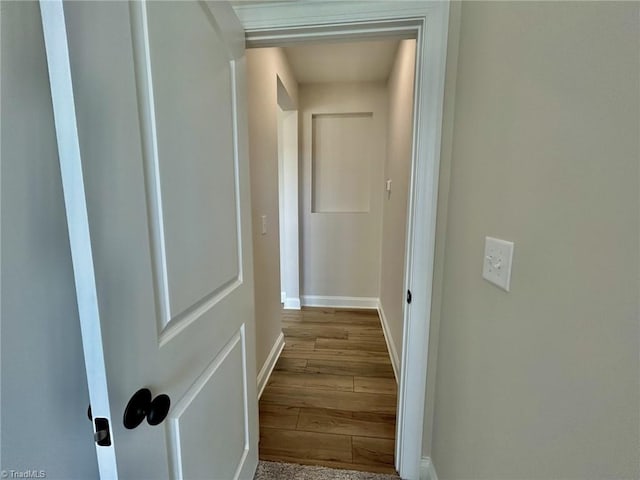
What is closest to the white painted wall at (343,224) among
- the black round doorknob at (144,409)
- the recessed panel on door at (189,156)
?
the recessed panel on door at (189,156)

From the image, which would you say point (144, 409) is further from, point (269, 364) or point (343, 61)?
point (343, 61)

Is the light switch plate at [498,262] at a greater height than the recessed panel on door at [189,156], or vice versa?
the recessed panel on door at [189,156]

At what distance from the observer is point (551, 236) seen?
1.85ft

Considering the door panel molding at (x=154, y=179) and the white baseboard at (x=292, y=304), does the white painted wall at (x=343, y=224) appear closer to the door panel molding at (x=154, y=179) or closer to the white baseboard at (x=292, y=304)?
the white baseboard at (x=292, y=304)

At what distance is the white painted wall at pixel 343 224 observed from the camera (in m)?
3.02

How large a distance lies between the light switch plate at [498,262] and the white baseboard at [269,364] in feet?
5.38

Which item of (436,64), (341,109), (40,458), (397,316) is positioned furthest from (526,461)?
(341,109)

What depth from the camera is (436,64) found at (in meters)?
1.02

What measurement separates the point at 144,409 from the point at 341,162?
10.0 feet

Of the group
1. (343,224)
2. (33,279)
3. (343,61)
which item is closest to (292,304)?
(343,224)

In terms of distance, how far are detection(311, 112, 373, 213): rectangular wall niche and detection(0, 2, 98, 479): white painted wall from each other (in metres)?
2.87

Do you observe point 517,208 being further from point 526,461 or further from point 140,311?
point 140,311

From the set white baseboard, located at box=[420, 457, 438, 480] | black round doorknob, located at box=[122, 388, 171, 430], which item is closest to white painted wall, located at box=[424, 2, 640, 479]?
white baseboard, located at box=[420, 457, 438, 480]

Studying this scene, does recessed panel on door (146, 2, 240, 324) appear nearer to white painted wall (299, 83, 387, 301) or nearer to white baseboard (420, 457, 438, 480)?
white baseboard (420, 457, 438, 480)
